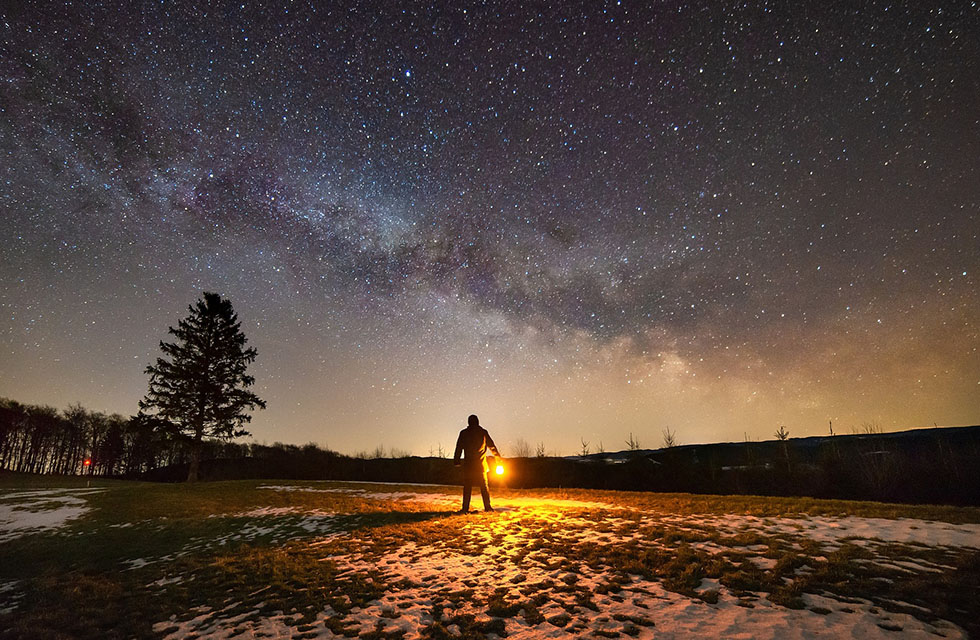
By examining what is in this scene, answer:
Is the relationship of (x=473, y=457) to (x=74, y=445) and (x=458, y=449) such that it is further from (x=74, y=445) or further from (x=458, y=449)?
(x=74, y=445)

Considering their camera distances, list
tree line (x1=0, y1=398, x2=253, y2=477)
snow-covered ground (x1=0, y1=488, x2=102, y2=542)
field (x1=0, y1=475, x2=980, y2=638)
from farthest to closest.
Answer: tree line (x1=0, y1=398, x2=253, y2=477) → snow-covered ground (x1=0, y1=488, x2=102, y2=542) → field (x1=0, y1=475, x2=980, y2=638)

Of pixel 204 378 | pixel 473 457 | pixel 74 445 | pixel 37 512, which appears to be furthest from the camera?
pixel 74 445

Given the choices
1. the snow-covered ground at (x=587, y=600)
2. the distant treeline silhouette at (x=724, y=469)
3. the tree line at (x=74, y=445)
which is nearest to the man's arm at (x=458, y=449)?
the snow-covered ground at (x=587, y=600)

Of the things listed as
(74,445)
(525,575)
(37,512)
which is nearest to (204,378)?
(37,512)

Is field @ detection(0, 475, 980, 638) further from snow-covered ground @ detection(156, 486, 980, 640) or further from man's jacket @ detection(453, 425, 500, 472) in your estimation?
man's jacket @ detection(453, 425, 500, 472)

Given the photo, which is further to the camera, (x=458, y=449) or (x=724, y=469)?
(x=724, y=469)

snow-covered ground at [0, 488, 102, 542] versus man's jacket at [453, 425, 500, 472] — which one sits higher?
man's jacket at [453, 425, 500, 472]

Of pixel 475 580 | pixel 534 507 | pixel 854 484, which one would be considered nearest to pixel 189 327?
pixel 534 507

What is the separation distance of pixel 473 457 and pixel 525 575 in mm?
5883

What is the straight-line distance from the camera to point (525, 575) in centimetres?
666

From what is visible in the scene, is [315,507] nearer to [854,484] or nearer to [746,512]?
[746,512]

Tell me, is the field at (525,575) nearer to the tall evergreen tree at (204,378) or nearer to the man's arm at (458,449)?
the man's arm at (458,449)

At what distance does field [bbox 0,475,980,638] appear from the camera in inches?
Result: 195

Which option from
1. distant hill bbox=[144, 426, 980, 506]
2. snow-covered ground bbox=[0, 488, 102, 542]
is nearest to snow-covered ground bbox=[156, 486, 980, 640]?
snow-covered ground bbox=[0, 488, 102, 542]
